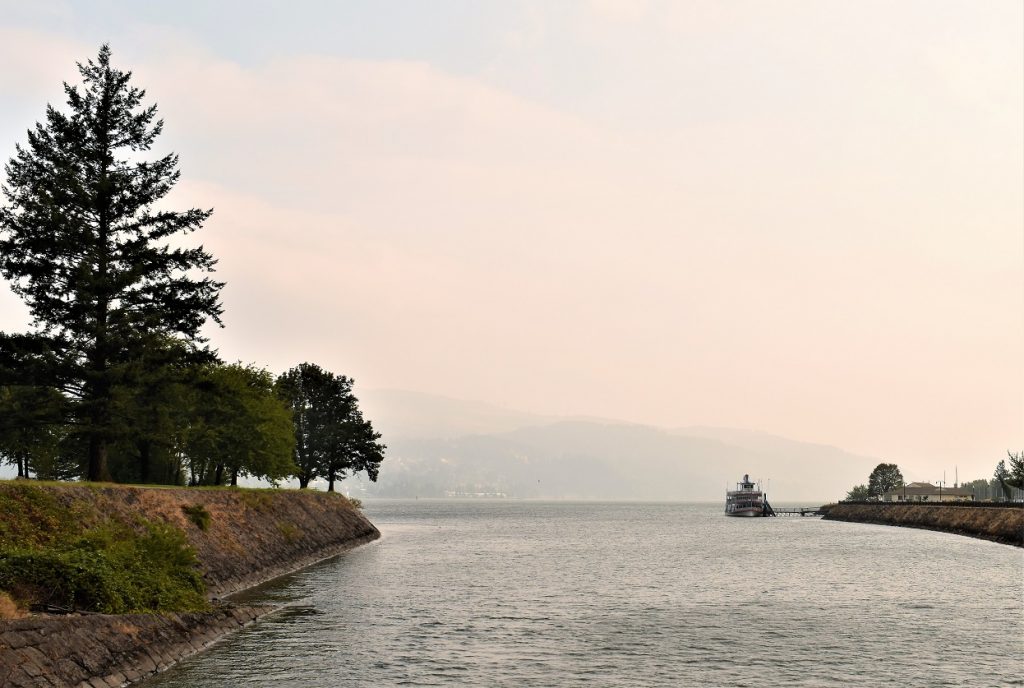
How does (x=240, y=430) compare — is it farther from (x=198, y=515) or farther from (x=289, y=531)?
(x=198, y=515)

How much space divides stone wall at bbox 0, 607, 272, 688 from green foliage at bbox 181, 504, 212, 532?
50.1ft

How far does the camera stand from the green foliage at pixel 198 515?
47125mm

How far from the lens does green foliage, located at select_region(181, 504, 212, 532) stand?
4712 centimetres

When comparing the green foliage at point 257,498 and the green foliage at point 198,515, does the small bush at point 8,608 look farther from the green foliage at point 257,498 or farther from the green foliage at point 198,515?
the green foliage at point 257,498

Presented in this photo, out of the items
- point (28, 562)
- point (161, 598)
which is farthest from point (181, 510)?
point (28, 562)

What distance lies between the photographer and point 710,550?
301ft

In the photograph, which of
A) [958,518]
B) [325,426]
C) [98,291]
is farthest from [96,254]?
[958,518]

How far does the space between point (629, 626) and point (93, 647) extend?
74.3 feet

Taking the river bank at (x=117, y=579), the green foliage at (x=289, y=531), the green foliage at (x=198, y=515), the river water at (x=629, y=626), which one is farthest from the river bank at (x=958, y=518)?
the green foliage at (x=198, y=515)

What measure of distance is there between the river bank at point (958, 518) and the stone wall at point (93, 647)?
96096 millimetres

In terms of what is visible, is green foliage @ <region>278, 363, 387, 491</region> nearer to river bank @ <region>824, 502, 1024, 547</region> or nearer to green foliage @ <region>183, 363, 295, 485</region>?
green foliage @ <region>183, 363, 295, 485</region>

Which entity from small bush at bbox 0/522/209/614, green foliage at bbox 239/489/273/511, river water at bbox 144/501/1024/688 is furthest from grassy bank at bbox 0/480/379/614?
river water at bbox 144/501/1024/688

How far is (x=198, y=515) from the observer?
157 ft

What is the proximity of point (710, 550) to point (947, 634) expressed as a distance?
55496mm
